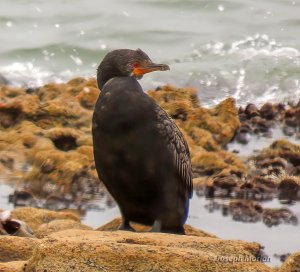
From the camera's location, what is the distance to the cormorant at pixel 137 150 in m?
9.16

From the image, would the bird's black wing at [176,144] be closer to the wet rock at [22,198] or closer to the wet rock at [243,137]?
the wet rock at [22,198]

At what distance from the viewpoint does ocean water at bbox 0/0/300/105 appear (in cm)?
2006

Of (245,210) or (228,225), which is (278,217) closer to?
(245,210)

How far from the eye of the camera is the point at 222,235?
10.8 m

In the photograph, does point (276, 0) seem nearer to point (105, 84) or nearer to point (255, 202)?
point (255, 202)

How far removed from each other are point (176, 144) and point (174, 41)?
1361 centimetres

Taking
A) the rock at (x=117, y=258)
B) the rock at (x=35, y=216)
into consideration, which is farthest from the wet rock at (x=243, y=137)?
the rock at (x=117, y=258)

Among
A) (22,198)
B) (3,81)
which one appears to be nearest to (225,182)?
(22,198)

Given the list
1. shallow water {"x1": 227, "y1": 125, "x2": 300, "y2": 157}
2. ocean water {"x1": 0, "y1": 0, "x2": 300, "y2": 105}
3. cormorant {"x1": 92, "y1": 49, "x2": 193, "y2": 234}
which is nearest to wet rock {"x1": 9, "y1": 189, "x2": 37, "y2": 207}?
cormorant {"x1": 92, "y1": 49, "x2": 193, "y2": 234}

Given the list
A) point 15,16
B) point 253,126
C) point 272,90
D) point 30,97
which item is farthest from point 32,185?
point 15,16

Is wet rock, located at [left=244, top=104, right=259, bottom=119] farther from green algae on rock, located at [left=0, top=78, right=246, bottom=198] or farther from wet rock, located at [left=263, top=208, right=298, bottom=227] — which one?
wet rock, located at [left=263, top=208, right=298, bottom=227]

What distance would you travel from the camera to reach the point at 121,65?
9.48 metres

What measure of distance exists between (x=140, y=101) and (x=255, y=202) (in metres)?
3.16

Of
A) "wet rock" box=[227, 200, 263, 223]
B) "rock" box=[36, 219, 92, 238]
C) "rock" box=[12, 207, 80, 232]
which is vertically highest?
"rock" box=[36, 219, 92, 238]
